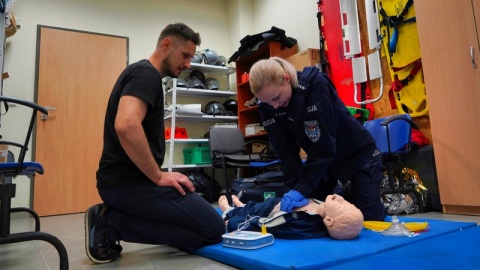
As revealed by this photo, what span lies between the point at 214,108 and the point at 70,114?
1.89 metres

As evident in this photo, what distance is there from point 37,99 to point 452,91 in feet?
14.5

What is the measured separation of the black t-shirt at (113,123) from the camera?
1.47 metres

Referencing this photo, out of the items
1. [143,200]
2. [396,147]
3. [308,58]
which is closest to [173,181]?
[143,200]

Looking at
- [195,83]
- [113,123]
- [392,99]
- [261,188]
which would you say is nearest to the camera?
[113,123]

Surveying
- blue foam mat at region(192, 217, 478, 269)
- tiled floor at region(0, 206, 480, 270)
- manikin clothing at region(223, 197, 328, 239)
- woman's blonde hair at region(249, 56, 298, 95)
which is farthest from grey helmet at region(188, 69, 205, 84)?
blue foam mat at region(192, 217, 478, 269)

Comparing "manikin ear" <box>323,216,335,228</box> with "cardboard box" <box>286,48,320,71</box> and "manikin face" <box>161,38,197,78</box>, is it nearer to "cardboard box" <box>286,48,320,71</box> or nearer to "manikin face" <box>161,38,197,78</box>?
"manikin face" <box>161,38,197,78</box>

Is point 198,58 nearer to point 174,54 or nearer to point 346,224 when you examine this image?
point 174,54

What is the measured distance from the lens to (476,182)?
2281 millimetres

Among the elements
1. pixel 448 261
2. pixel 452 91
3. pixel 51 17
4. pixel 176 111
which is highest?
pixel 51 17

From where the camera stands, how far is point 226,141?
4.29m

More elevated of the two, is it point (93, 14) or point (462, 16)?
point (93, 14)

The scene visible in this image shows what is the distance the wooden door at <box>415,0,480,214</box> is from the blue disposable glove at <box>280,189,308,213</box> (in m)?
1.42

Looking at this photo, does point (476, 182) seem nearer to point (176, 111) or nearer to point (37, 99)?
point (176, 111)

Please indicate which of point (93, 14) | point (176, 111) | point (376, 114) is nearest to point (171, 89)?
point (176, 111)
